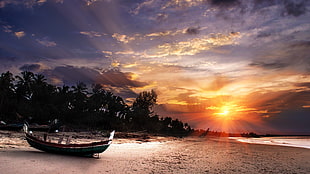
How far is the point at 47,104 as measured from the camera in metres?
59.3

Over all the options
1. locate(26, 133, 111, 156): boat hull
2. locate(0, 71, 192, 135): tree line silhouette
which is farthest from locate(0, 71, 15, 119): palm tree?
locate(26, 133, 111, 156): boat hull

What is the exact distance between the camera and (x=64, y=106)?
61.1 meters

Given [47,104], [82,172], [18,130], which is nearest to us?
[82,172]

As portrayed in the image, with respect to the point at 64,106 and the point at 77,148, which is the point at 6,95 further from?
the point at 77,148

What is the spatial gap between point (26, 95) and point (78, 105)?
14.1m

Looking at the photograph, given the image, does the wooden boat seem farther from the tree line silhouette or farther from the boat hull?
the tree line silhouette

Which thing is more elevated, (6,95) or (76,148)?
(6,95)

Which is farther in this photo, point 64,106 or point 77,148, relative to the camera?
point 64,106

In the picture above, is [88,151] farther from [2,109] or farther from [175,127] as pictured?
[175,127]

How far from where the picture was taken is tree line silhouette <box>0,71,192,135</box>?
5453cm

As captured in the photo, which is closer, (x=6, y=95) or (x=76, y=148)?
(x=76, y=148)

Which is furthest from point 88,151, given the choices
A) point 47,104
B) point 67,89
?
A: point 67,89

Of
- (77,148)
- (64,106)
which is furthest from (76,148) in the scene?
(64,106)

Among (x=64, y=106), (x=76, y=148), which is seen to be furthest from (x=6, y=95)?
(x=76, y=148)
